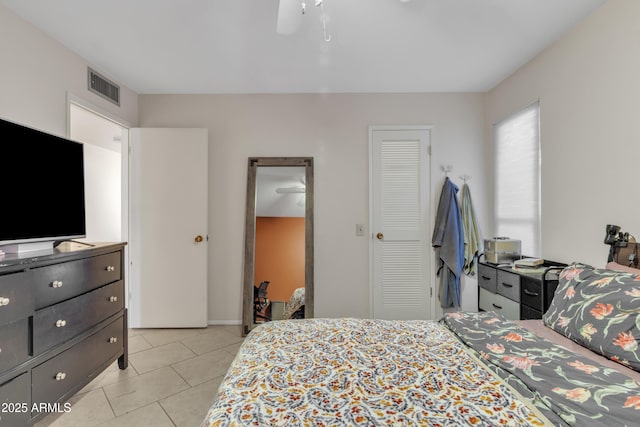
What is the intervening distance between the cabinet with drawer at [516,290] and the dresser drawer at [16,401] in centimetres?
307

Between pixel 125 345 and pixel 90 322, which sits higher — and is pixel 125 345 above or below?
below

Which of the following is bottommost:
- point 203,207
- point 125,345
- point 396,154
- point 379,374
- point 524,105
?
point 125,345

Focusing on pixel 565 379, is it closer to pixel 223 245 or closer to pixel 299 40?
pixel 299 40

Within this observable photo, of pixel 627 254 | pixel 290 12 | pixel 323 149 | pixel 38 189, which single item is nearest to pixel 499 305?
pixel 627 254

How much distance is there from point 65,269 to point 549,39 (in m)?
3.80

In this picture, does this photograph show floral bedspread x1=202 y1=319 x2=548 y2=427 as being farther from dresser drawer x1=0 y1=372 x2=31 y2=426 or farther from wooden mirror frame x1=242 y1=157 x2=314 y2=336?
wooden mirror frame x1=242 y1=157 x2=314 y2=336

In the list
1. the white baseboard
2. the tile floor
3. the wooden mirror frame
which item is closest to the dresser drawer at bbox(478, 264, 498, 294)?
the wooden mirror frame

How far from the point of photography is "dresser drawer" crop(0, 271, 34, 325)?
137 centimetres

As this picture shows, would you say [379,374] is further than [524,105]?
No

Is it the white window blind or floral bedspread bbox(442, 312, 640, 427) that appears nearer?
floral bedspread bbox(442, 312, 640, 427)

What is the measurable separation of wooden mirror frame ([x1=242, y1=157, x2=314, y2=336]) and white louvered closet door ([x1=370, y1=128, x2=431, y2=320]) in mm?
707

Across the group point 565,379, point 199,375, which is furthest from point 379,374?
point 199,375

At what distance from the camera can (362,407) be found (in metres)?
0.92

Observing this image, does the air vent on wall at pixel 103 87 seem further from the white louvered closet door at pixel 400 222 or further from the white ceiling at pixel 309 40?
the white louvered closet door at pixel 400 222
